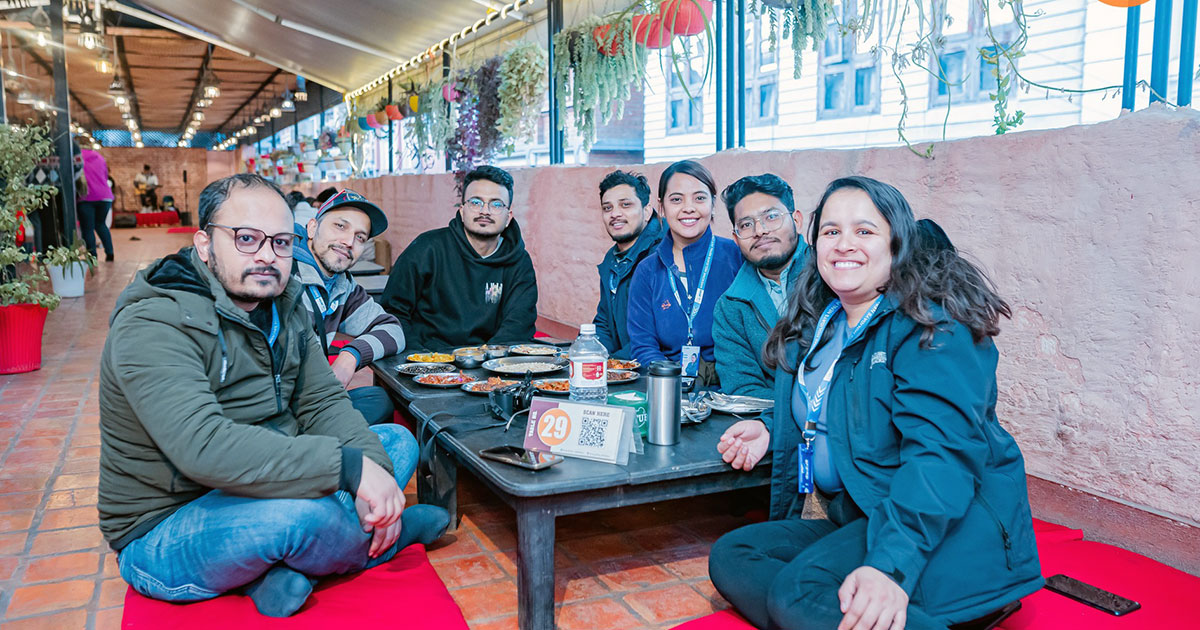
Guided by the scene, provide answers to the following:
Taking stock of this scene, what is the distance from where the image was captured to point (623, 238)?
393 cm

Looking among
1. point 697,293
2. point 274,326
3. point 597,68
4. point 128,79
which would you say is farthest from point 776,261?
point 128,79

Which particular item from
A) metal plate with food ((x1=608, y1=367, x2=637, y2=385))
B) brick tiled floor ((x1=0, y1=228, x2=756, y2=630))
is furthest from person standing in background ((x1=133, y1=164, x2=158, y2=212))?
metal plate with food ((x1=608, y1=367, x2=637, y2=385))

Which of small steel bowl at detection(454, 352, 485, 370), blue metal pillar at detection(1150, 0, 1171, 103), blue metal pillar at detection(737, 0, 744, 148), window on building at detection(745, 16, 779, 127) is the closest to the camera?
blue metal pillar at detection(1150, 0, 1171, 103)

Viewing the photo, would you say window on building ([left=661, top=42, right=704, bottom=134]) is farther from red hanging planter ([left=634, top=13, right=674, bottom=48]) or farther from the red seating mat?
the red seating mat

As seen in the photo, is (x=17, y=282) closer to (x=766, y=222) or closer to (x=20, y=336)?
(x=20, y=336)

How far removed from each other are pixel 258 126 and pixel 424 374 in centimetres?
2555

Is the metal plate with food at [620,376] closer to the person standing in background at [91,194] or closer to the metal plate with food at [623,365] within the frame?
the metal plate with food at [623,365]

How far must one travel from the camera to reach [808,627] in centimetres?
182

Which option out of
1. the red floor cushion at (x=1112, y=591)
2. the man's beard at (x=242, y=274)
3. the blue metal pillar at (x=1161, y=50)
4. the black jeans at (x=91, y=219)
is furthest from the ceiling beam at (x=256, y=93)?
the red floor cushion at (x=1112, y=591)

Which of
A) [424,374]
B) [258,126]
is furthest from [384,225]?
[258,126]

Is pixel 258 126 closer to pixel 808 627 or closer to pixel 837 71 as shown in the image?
pixel 837 71

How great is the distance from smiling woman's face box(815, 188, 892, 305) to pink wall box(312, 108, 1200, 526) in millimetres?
1102

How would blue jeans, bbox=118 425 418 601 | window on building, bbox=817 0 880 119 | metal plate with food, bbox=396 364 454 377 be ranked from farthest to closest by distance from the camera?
window on building, bbox=817 0 880 119
metal plate with food, bbox=396 364 454 377
blue jeans, bbox=118 425 418 601

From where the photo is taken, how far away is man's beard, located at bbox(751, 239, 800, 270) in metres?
2.91
